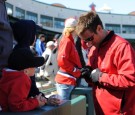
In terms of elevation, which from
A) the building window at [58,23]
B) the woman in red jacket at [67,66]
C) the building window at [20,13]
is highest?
the woman in red jacket at [67,66]

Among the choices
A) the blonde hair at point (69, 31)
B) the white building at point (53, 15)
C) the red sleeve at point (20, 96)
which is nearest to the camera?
the red sleeve at point (20, 96)

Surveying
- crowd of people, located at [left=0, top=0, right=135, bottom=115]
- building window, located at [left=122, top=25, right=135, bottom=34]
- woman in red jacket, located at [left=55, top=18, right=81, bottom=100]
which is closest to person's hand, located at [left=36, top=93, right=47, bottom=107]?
crowd of people, located at [left=0, top=0, right=135, bottom=115]

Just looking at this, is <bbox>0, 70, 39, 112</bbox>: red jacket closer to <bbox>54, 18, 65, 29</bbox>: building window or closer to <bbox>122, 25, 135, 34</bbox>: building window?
<bbox>54, 18, 65, 29</bbox>: building window

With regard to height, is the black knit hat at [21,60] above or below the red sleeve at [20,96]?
above

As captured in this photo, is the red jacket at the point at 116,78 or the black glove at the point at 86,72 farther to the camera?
the black glove at the point at 86,72

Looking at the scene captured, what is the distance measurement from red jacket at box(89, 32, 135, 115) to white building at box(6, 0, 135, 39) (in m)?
27.5

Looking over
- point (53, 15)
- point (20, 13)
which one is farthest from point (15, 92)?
point (53, 15)

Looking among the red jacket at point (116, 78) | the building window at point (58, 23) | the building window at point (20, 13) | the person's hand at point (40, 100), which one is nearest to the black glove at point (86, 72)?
the red jacket at point (116, 78)

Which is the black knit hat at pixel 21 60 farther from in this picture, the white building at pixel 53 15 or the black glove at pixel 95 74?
the white building at pixel 53 15

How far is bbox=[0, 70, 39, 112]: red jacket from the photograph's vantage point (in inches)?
113

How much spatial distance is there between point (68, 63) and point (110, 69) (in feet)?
7.90

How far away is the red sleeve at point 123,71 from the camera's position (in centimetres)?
334

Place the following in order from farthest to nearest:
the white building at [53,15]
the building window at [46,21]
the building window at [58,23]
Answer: the building window at [58,23] → the building window at [46,21] → the white building at [53,15]

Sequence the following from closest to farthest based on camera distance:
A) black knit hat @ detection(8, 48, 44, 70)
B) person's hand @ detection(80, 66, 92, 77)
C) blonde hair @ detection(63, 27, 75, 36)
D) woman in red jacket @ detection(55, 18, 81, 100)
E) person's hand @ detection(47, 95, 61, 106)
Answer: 1. black knit hat @ detection(8, 48, 44, 70)
2. person's hand @ detection(47, 95, 61, 106)
3. person's hand @ detection(80, 66, 92, 77)
4. woman in red jacket @ detection(55, 18, 81, 100)
5. blonde hair @ detection(63, 27, 75, 36)
